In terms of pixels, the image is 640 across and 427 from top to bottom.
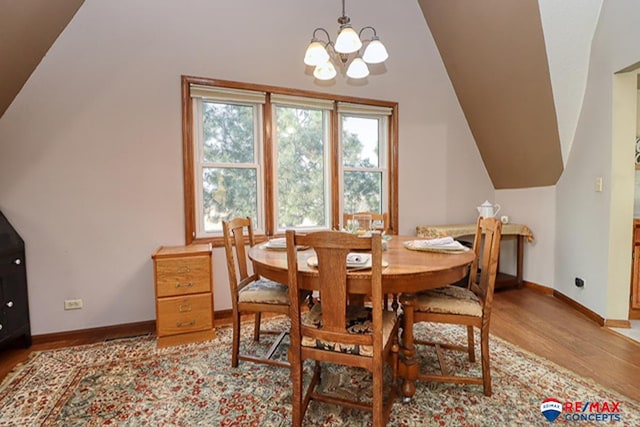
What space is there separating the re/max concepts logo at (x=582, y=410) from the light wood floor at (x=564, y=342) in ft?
0.75

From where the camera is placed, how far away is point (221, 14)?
2754 mm

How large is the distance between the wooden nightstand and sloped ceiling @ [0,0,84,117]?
156cm

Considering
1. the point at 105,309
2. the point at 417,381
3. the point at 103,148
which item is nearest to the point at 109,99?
the point at 103,148

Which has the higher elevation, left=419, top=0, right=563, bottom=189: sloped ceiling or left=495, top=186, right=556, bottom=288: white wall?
left=419, top=0, right=563, bottom=189: sloped ceiling

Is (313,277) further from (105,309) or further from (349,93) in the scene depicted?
(349,93)

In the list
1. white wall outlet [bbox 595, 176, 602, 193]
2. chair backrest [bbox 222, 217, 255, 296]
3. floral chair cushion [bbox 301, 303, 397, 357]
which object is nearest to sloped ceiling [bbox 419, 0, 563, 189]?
white wall outlet [bbox 595, 176, 602, 193]

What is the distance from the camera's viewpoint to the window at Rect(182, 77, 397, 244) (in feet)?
9.18

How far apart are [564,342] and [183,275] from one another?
2.95 meters

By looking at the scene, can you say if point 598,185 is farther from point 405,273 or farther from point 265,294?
point 265,294

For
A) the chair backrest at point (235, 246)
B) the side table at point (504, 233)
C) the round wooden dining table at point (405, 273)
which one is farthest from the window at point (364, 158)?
the round wooden dining table at point (405, 273)

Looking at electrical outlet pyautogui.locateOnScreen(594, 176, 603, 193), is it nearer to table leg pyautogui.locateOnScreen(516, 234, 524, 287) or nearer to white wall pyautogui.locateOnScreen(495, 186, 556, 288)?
white wall pyautogui.locateOnScreen(495, 186, 556, 288)

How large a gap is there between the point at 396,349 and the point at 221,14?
3.10 m

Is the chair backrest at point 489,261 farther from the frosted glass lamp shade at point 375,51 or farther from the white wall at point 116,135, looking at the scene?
the white wall at point 116,135

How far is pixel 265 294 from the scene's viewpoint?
6.39ft
